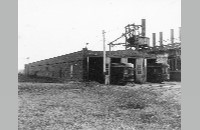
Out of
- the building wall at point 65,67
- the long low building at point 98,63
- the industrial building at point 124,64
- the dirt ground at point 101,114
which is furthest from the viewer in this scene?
the building wall at point 65,67

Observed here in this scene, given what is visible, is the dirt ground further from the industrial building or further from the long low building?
the long low building

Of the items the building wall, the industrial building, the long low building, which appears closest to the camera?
the industrial building

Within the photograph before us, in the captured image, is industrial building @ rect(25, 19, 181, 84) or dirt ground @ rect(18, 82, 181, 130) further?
industrial building @ rect(25, 19, 181, 84)

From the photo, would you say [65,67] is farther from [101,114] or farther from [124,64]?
[101,114]

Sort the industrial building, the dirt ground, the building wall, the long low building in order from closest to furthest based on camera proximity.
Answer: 1. the dirt ground
2. the industrial building
3. the long low building
4. the building wall

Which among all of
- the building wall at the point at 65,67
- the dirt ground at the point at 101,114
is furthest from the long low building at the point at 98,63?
the dirt ground at the point at 101,114

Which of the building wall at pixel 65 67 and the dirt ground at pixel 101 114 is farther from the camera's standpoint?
the building wall at pixel 65 67

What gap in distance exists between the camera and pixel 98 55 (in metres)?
27.8

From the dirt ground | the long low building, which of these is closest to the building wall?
the long low building

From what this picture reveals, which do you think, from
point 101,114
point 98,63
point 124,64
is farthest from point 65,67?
point 101,114

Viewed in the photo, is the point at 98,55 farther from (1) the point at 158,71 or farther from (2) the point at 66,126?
(2) the point at 66,126

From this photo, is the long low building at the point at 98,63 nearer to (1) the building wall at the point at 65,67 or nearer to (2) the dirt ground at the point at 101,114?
(1) the building wall at the point at 65,67

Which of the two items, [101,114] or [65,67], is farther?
[65,67]

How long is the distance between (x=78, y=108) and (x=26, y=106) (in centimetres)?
255
